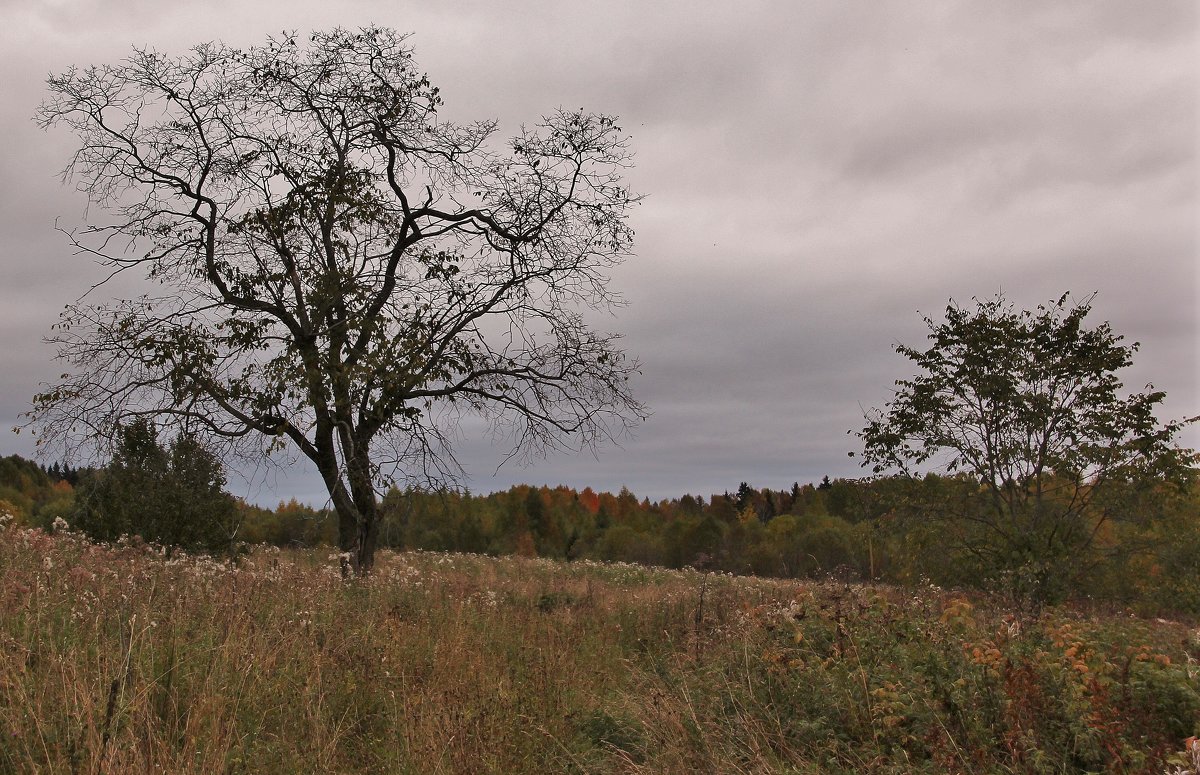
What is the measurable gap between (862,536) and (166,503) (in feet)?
55.5

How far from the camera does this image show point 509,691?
7043 millimetres

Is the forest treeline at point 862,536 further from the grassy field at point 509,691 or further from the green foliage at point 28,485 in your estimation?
the grassy field at point 509,691

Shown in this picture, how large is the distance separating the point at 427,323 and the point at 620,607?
5.35m

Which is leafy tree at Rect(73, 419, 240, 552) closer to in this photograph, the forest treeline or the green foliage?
the forest treeline

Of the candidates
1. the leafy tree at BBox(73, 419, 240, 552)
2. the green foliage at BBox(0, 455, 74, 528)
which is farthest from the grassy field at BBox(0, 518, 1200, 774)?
the green foliage at BBox(0, 455, 74, 528)

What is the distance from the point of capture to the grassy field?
467cm

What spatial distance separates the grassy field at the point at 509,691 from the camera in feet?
15.3

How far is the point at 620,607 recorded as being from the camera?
13.3 m

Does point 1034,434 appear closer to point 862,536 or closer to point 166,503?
point 862,536

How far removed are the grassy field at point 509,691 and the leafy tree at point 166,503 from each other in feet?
36.9

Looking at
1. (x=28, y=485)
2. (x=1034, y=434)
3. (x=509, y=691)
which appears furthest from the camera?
(x=28, y=485)

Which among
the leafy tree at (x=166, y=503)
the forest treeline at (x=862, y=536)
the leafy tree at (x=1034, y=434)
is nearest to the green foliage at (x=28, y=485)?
the forest treeline at (x=862, y=536)

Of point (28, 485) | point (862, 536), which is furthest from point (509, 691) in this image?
point (28, 485)

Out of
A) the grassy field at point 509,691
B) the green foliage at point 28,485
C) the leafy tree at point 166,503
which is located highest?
the green foliage at point 28,485
